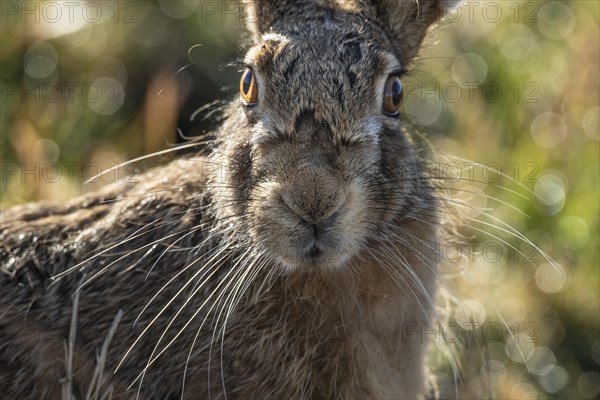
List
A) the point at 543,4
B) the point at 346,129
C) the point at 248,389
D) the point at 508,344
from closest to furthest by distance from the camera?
1. the point at 346,129
2. the point at 248,389
3. the point at 508,344
4. the point at 543,4

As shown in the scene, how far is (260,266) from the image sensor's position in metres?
3.83

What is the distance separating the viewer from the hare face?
133 inches

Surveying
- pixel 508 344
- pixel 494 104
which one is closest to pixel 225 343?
pixel 508 344

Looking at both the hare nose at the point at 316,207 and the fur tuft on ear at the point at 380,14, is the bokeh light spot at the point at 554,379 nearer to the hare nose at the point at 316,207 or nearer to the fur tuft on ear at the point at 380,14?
the fur tuft on ear at the point at 380,14

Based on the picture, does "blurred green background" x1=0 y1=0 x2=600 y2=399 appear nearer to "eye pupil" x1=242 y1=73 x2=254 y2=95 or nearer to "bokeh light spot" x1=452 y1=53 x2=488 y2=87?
"bokeh light spot" x1=452 y1=53 x2=488 y2=87

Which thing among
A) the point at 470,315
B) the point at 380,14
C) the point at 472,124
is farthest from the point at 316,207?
the point at 472,124

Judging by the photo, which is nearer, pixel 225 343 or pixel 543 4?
pixel 225 343

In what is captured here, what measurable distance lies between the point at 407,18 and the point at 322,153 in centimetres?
117

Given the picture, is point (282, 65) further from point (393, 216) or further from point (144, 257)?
point (144, 257)

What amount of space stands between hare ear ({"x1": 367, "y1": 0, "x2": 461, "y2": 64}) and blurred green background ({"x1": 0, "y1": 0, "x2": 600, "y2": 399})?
0.48 feet

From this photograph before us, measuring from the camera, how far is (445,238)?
181 inches

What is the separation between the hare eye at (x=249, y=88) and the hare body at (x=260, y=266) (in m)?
0.05

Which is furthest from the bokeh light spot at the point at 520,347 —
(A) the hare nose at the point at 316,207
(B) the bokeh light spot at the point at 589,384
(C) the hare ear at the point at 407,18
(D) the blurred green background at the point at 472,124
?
(A) the hare nose at the point at 316,207

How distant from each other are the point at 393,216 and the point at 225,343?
0.86m
